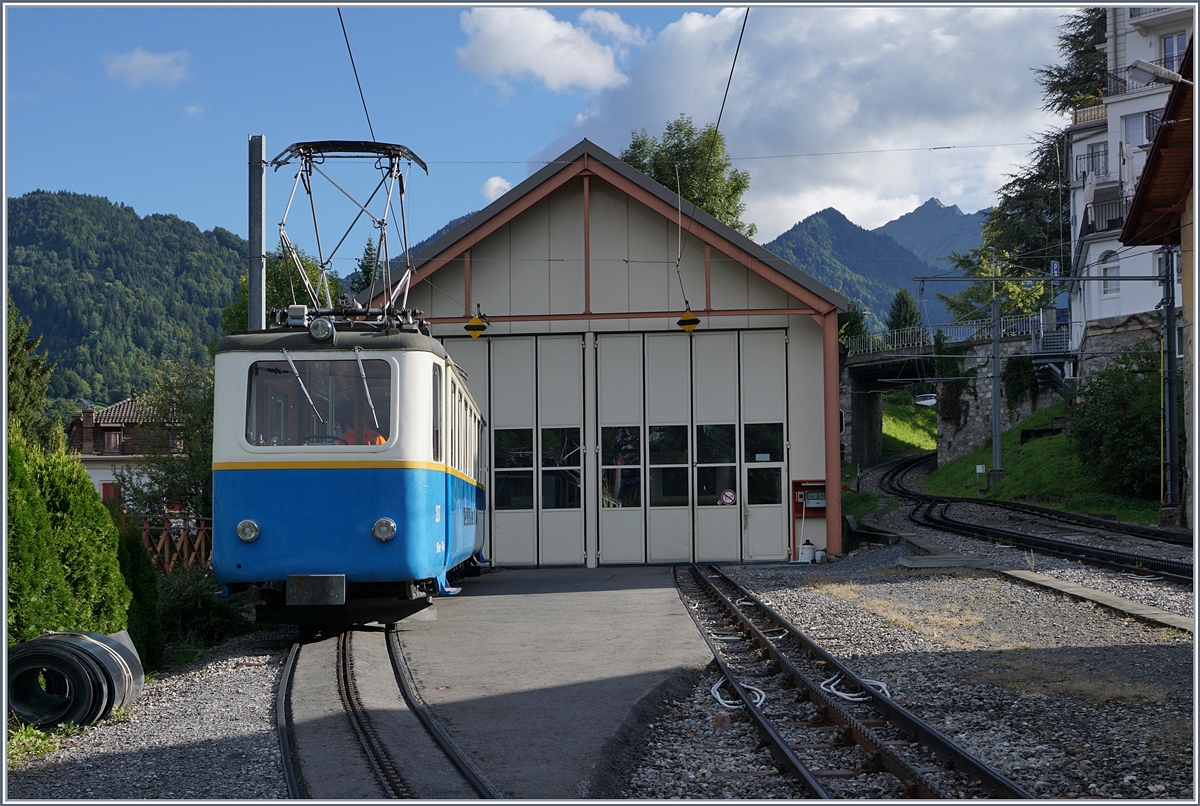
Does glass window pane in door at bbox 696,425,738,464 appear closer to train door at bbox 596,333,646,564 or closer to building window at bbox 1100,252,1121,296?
train door at bbox 596,333,646,564

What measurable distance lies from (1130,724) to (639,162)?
3922 cm

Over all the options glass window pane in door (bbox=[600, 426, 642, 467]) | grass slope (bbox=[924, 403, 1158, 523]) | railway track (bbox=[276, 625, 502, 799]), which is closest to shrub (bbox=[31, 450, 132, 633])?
railway track (bbox=[276, 625, 502, 799])

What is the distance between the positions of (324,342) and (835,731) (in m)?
5.55

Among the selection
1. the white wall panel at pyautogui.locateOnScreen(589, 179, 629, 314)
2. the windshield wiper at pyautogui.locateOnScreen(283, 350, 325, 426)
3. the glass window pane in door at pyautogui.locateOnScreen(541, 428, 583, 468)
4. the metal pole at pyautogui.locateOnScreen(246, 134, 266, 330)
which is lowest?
the glass window pane in door at pyautogui.locateOnScreen(541, 428, 583, 468)

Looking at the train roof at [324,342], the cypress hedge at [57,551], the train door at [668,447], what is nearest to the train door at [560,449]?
the train door at [668,447]

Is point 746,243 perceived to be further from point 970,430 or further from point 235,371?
point 970,430

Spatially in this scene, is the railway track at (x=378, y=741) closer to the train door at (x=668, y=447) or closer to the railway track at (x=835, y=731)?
the railway track at (x=835, y=731)

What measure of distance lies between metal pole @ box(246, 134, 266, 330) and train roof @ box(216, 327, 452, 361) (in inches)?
81.0

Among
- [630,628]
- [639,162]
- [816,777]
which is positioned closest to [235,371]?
[630,628]

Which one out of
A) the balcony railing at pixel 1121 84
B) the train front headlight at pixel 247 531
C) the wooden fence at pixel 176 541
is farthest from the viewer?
the balcony railing at pixel 1121 84

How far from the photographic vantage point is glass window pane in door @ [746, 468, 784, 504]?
784 inches

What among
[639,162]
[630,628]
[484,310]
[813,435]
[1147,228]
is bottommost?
[630,628]

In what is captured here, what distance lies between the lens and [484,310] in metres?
20.5

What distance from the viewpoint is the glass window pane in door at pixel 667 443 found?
66.2 ft
